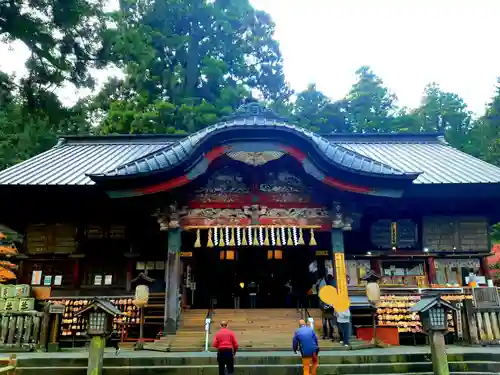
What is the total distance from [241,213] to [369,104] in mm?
29764

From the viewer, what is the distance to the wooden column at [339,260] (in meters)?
11.8

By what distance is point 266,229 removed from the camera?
12.5m

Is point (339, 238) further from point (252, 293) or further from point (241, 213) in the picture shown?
point (252, 293)

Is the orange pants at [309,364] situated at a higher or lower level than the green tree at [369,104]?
lower

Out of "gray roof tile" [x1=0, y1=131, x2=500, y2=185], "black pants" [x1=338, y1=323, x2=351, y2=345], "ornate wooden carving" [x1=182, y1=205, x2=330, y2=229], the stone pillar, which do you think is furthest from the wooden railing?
"ornate wooden carving" [x1=182, y1=205, x2=330, y2=229]

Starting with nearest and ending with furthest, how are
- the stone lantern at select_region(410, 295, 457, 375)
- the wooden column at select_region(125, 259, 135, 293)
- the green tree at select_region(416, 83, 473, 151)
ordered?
the stone lantern at select_region(410, 295, 457, 375) < the wooden column at select_region(125, 259, 135, 293) < the green tree at select_region(416, 83, 473, 151)

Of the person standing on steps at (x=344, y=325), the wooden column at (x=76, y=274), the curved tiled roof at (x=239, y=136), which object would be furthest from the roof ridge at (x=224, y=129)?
the wooden column at (x=76, y=274)

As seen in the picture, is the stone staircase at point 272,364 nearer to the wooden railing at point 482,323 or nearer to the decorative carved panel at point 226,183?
the wooden railing at point 482,323

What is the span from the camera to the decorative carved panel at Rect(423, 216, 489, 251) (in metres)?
14.4

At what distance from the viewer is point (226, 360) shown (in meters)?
7.91

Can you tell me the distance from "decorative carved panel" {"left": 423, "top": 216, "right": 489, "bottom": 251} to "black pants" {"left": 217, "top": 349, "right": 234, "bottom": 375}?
907 centimetres

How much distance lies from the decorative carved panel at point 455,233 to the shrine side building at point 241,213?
0.03 metres

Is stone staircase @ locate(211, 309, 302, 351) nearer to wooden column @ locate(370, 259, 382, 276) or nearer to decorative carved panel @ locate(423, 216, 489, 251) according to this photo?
wooden column @ locate(370, 259, 382, 276)

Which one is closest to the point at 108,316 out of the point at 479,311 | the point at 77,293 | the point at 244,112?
the point at 77,293
